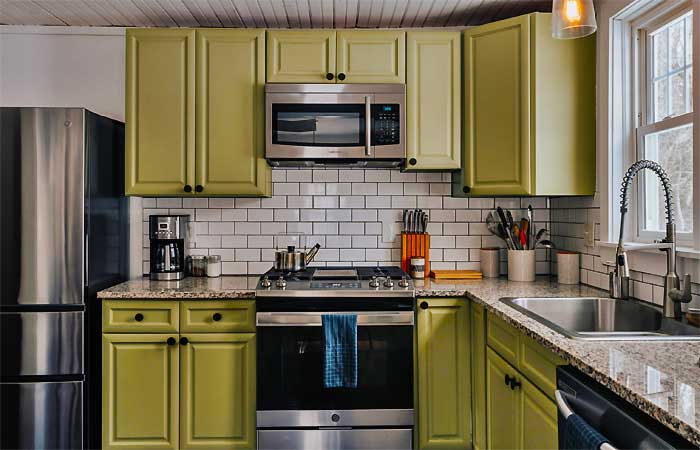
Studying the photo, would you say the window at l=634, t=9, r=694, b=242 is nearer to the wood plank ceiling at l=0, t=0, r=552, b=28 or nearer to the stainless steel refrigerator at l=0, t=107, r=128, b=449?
the wood plank ceiling at l=0, t=0, r=552, b=28

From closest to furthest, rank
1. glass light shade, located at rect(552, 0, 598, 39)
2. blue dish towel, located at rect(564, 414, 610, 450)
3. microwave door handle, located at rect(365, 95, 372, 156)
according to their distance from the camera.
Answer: blue dish towel, located at rect(564, 414, 610, 450)
glass light shade, located at rect(552, 0, 598, 39)
microwave door handle, located at rect(365, 95, 372, 156)

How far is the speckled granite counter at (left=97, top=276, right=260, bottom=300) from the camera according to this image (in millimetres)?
2635

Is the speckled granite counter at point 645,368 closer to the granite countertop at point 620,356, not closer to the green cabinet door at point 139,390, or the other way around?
the granite countertop at point 620,356

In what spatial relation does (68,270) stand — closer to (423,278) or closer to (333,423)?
(333,423)

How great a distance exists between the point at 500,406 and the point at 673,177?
4.01ft

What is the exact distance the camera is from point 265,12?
3.01 m

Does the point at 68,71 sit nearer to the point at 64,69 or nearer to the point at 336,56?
the point at 64,69

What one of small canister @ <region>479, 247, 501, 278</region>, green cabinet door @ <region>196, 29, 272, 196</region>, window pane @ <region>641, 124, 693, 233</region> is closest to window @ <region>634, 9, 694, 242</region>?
window pane @ <region>641, 124, 693, 233</region>

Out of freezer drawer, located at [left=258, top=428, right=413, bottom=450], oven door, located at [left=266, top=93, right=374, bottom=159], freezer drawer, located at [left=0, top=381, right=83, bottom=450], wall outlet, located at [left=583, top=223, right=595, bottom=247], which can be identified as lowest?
freezer drawer, located at [left=258, top=428, right=413, bottom=450]

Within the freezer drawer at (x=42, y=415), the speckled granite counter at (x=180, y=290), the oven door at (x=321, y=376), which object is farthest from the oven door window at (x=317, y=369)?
the freezer drawer at (x=42, y=415)

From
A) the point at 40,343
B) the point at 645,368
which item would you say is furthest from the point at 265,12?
the point at 645,368

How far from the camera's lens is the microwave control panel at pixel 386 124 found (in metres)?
2.88

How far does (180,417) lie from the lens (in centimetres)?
267

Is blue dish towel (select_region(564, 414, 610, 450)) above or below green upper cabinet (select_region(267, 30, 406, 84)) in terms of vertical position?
below
